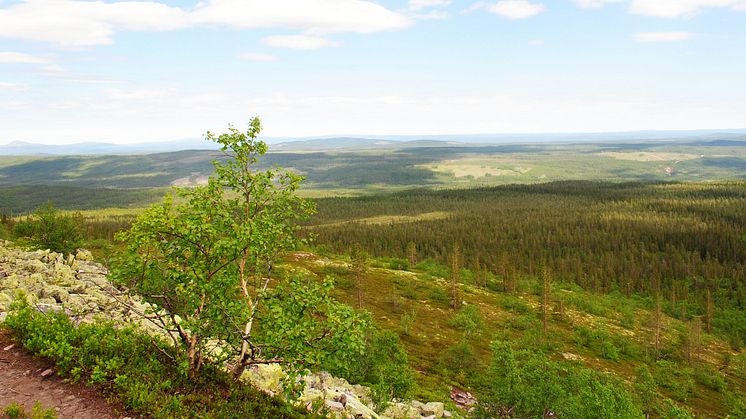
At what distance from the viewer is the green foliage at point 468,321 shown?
8642 cm

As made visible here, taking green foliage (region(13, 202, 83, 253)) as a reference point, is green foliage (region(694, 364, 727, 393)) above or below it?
below

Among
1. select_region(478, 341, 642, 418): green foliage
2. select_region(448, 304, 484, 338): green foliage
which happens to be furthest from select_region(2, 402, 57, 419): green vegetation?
select_region(448, 304, 484, 338): green foliage

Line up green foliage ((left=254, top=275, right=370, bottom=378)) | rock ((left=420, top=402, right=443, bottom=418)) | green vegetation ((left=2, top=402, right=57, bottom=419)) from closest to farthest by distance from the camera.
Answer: green vegetation ((left=2, top=402, right=57, bottom=419)), green foliage ((left=254, top=275, right=370, bottom=378)), rock ((left=420, top=402, right=443, bottom=418))

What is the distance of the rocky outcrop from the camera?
23.4m

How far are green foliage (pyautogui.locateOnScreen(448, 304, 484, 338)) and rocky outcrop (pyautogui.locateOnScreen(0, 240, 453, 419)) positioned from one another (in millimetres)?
53592

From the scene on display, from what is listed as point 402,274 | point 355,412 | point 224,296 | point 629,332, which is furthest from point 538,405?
point 402,274

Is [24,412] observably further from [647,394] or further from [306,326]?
[647,394]

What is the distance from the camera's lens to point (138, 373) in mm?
18125

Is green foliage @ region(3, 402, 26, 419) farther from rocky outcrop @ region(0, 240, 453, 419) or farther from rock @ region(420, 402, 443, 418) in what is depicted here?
rock @ region(420, 402, 443, 418)

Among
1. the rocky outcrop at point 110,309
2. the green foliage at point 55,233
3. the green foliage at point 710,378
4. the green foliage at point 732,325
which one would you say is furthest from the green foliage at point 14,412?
the green foliage at point 732,325

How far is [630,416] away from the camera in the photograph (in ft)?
92.2

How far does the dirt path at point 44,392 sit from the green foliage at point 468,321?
7605cm

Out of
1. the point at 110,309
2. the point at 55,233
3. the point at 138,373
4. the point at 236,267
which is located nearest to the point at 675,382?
the point at 236,267

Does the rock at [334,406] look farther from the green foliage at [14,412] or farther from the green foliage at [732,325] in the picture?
the green foliage at [732,325]
